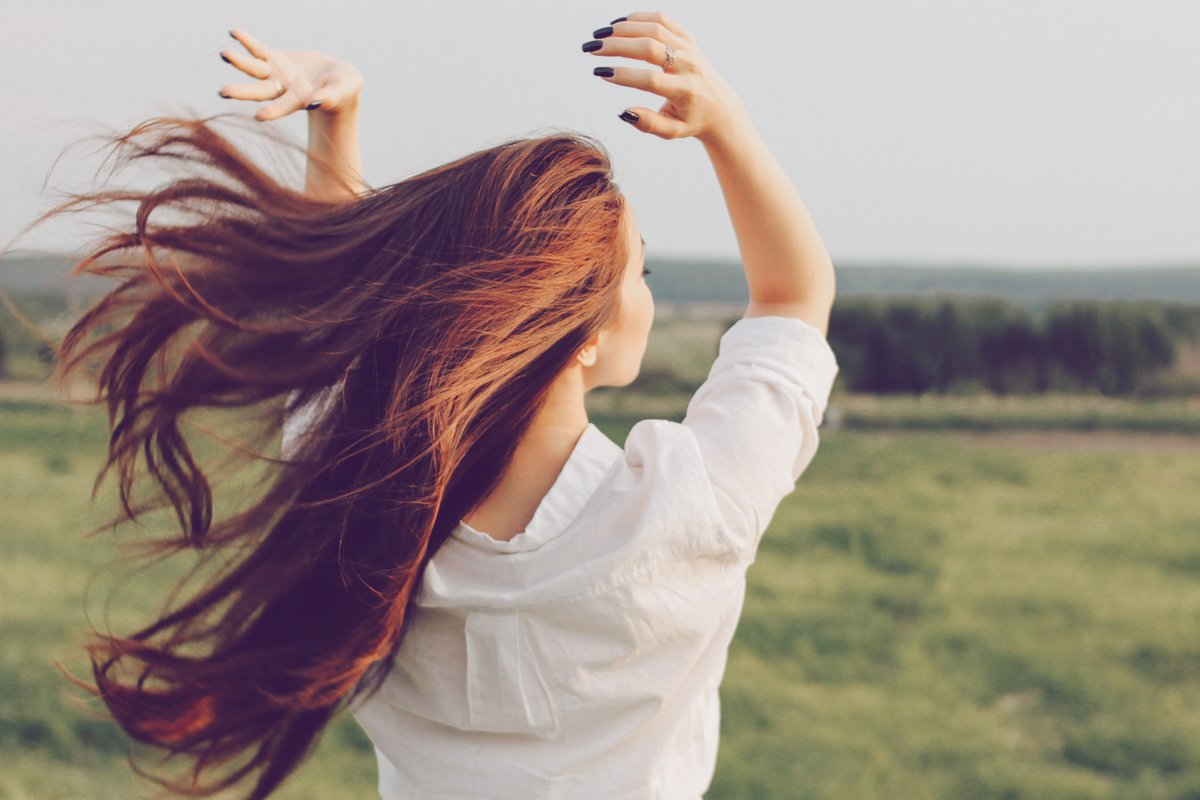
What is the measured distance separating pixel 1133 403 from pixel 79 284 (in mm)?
8426

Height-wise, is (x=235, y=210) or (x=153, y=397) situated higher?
(x=235, y=210)

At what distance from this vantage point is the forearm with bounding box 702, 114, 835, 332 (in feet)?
4.63

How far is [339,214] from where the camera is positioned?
58.1 inches

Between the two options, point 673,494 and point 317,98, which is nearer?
point 673,494

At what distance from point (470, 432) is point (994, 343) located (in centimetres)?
812

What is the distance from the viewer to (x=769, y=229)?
147cm

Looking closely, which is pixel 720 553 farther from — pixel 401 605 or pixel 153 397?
pixel 153 397

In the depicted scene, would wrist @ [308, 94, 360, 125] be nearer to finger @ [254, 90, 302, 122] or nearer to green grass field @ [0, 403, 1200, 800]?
finger @ [254, 90, 302, 122]

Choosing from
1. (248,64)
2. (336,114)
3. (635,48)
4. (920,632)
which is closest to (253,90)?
(248,64)

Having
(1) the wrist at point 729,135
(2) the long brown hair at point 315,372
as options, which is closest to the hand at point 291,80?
(2) the long brown hair at point 315,372

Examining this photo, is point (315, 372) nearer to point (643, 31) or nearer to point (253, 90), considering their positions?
point (253, 90)

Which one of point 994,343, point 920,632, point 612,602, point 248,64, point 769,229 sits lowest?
point 994,343

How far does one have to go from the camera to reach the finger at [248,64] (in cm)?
135

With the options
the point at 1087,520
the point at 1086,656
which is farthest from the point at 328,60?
the point at 1087,520
